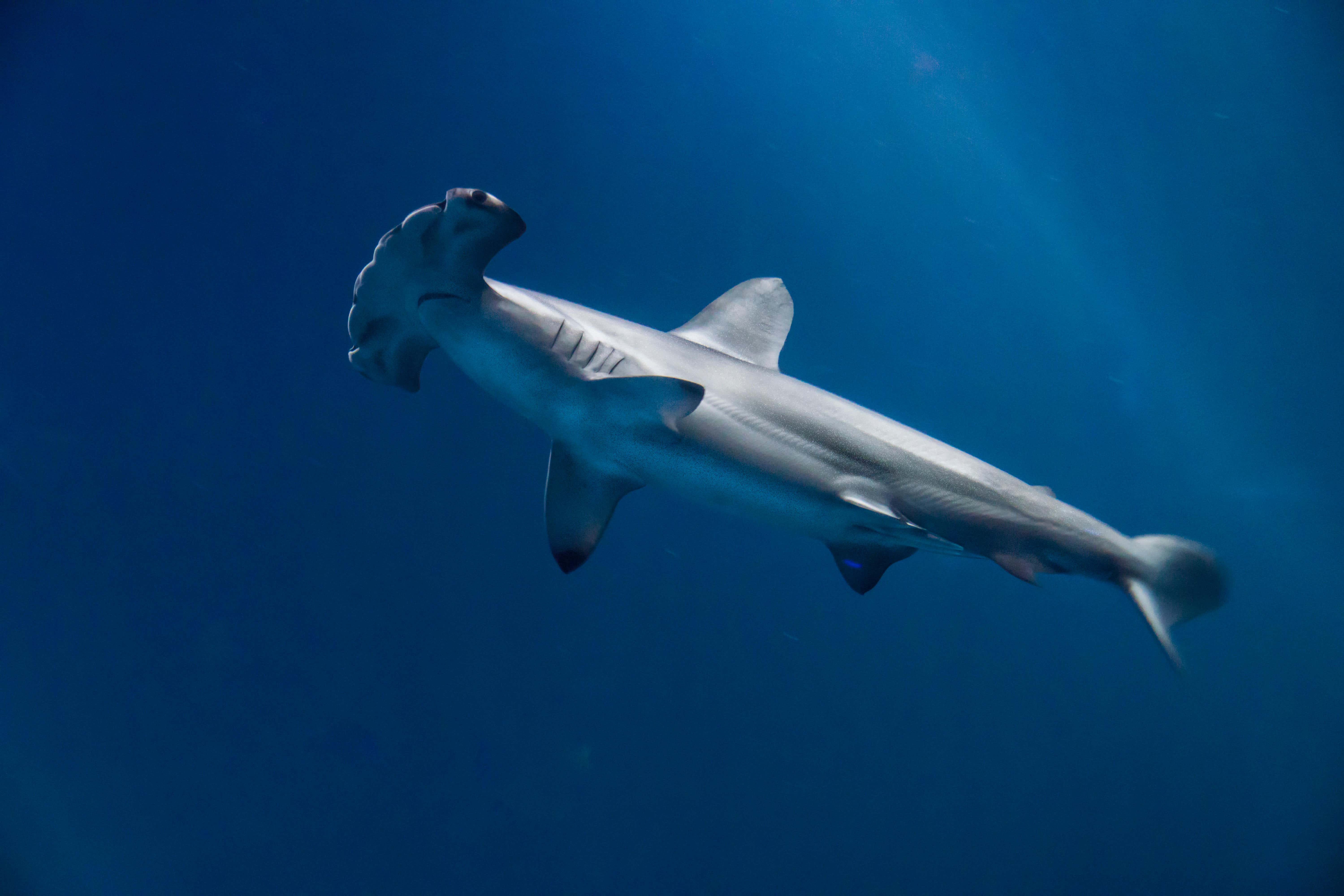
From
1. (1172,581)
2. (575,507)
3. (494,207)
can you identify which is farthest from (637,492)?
(1172,581)

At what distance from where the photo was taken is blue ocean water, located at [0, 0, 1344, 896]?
12.8 ft

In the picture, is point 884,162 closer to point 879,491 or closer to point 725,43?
point 725,43

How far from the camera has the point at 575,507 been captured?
90.9 inches

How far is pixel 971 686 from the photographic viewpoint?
4.78 metres

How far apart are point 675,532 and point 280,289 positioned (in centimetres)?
299

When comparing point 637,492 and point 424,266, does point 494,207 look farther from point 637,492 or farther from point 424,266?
point 637,492

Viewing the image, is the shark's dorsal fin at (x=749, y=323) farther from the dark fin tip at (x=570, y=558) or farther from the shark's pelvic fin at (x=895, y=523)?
the dark fin tip at (x=570, y=558)

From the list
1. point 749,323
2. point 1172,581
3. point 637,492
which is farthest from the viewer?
point 637,492

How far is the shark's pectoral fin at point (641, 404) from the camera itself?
1764 mm

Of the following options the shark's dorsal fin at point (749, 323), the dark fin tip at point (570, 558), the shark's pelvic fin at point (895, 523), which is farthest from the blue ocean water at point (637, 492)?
the shark's pelvic fin at point (895, 523)

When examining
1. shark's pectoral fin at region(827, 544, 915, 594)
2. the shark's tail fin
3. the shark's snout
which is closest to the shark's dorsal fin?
shark's pectoral fin at region(827, 544, 915, 594)

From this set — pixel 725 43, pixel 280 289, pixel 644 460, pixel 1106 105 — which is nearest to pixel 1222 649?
pixel 1106 105

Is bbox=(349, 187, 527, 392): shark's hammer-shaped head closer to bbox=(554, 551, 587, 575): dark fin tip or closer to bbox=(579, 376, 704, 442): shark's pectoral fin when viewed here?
bbox=(579, 376, 704, 442): shark's pectoral fin

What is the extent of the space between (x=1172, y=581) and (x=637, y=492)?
281cm
